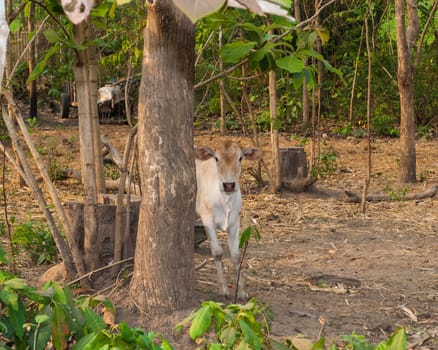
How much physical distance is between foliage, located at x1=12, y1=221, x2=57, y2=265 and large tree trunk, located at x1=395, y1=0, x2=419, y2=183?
5.25m

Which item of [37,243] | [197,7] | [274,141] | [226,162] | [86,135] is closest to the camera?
[197,7]

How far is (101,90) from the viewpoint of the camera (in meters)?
15.3

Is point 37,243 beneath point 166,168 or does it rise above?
beneath

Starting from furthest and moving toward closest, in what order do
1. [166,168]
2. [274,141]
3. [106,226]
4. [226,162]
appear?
[274,141], [226,162], [106,226], [166,168]

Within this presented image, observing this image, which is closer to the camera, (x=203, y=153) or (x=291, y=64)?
(x=291, y=64)

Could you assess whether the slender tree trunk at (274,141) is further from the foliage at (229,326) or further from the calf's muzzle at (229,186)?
the foliage at (229,326)

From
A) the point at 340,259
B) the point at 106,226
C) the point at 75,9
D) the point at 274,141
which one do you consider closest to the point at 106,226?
the point at 106,226

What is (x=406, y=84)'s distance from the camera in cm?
978

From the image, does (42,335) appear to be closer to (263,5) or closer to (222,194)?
(263,5)

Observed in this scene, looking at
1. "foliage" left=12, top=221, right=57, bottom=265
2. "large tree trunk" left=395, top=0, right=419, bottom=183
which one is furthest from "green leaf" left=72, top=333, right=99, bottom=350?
"large tree trunk" left=395, top=0, right=419, bottom=183

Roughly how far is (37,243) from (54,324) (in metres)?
3.33

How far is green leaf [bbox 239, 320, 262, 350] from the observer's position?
295cm

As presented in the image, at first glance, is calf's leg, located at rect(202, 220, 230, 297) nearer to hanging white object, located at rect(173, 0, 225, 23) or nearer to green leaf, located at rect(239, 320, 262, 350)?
green leaf, located at rect(239, 320, 262, 350)

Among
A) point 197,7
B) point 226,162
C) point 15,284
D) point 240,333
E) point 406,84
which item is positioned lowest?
point 240,333
